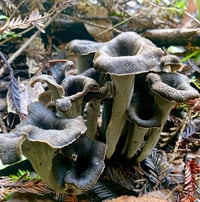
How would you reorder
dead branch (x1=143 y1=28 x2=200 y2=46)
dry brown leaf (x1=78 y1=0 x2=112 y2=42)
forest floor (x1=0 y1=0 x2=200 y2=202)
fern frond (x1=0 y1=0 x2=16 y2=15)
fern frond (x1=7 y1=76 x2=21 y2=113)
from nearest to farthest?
forest floor (x1=0 y1=0 x2=200 y2=202) → fern frond (x1=7 y1=76 x2=21 y2=113) → fern frond (x1=0 y1=0 x2=16 y2=15) → dead branch (x1=143 y1=28 x2=200 y2=46) → dry brown leaf (x1=78 y1=0 x2=112 y2=42)

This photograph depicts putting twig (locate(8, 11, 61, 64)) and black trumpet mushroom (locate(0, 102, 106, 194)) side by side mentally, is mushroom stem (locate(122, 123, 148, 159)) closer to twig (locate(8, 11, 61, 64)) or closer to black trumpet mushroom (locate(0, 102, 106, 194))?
black trumpet mushroom (locate(0, 102, 106, 194))

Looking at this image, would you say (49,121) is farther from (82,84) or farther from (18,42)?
(18,42)

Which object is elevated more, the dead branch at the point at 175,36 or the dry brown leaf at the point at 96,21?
the dry brown leaf at the point at 96,21

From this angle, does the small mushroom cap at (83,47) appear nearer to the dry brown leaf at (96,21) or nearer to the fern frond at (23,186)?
the fern frond at (23,186)

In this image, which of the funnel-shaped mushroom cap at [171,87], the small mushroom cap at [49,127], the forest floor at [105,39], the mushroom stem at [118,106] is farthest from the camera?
the forest floor at [105,39]

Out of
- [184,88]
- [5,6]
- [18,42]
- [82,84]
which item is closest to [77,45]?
[82,84]

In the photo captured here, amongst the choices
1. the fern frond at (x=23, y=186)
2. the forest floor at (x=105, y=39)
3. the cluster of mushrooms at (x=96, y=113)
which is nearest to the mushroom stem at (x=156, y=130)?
the cluster of mushrooms at (x=96, y=113)

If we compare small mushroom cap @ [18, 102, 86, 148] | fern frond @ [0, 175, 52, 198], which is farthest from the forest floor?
small mushroom cap @ [18, 102, 86, 148]
